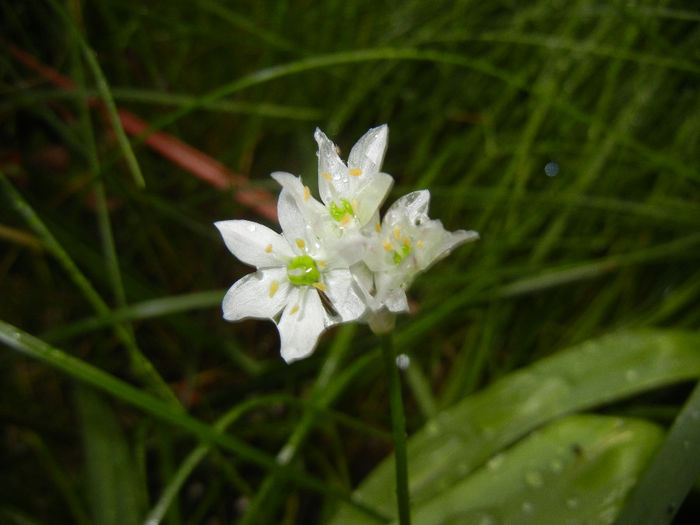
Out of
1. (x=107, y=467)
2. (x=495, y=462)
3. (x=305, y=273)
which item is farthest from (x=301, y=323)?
(x=107, y=467)

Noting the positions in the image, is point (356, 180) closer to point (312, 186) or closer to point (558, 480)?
point (558, 480)

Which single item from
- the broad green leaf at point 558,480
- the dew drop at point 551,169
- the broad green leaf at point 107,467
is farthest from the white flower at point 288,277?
the dew drop at point 551,169

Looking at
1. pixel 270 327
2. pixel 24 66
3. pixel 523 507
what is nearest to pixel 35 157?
pixel 24 66

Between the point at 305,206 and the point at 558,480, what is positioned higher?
the point at 305,206

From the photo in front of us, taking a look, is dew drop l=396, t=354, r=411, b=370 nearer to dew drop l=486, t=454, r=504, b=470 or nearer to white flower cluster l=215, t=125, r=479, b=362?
dew drop l=486, t=454, r=504, b=470

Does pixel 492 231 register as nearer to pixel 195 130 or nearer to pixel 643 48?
pixel 643 48

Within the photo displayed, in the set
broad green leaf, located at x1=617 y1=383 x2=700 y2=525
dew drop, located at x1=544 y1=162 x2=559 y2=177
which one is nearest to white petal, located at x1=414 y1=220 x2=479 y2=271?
broad green leaf, located at x1=617 y1=383 x2=700 y2=525
